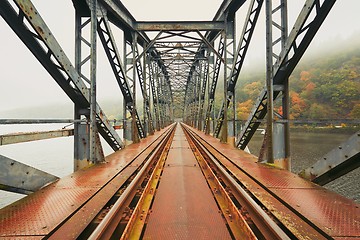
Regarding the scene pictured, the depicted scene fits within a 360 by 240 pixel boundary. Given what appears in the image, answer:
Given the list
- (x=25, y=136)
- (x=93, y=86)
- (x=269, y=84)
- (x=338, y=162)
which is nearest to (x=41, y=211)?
(x=25, y=136)

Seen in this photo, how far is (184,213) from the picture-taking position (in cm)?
264

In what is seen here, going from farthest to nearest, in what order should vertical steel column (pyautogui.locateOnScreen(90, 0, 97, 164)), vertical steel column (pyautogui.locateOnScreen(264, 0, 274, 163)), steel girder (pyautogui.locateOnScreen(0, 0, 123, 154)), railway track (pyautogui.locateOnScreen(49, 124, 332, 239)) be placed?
vertical steel column (pyautogui.locateOnScreen(90, 0, 97, 164)) < vertical steel column (pyautogui.locateOnScreen(264, 0, 274, 163)) < steel girder (pyautogui.locateOnScreen(0, 0, 123, 154)) < railway track (pyautogui.locateOnScreen(49, 124, 332, 239))

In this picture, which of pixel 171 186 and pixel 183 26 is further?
pixel 183 26

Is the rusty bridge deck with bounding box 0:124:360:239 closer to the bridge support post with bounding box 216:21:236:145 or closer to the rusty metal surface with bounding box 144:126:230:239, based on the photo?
the rusty metal surface with bounding box 144:126:230:239

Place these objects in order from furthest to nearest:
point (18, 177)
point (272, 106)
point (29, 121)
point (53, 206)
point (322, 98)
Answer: point (322, 98), point (272, 106), point (29, 121), point (18, 177), point (53, 206)

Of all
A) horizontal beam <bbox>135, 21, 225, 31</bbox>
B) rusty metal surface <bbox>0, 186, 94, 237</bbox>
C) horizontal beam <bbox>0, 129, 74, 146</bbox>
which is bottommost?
rusty metal surface <bbox>0, 186, 94, 237</bbox>

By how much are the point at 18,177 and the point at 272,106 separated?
180 inches

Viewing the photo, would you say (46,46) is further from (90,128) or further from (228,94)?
(228,94)

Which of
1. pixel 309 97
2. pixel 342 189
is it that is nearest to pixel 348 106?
pixel 309 97

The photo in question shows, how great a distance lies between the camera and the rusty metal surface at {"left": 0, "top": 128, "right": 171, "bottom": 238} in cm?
211

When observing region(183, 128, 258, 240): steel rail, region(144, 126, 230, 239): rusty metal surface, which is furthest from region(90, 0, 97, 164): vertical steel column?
region(183, 128, 258, 240): steel rail

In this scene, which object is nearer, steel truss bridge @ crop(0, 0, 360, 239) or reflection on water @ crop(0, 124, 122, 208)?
steel truss bridge @ crop(0, 0, 360, 239)

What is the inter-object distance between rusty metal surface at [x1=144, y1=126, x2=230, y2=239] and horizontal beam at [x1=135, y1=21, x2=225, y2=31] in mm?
8019

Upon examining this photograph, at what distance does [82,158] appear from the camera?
17.2 ft
